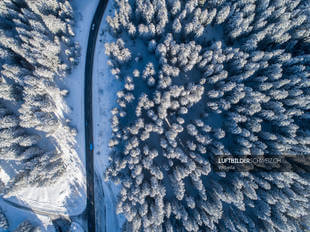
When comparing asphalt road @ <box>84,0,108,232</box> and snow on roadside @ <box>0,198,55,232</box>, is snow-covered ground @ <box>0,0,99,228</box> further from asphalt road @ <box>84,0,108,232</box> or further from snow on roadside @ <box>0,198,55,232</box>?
asphalt road @ <box>84,0,108,232</box>

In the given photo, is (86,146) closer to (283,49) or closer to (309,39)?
(283,49)

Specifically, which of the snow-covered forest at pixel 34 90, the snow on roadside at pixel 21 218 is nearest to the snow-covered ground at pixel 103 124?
the snow-covered forest at pixel 34 90

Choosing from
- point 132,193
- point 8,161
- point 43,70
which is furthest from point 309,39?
point 8,161

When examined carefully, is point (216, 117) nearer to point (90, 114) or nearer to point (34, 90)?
point (90, 114)

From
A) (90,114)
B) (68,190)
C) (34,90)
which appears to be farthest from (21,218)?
(34,90)

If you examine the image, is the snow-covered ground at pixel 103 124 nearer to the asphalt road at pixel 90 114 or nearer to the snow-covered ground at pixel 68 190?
the asphalt road at pixel 90 114

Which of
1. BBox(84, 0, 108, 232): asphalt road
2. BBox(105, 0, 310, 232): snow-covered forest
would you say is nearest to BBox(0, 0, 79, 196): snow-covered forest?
BBox(84, 0, 108, 232): asphalt road
